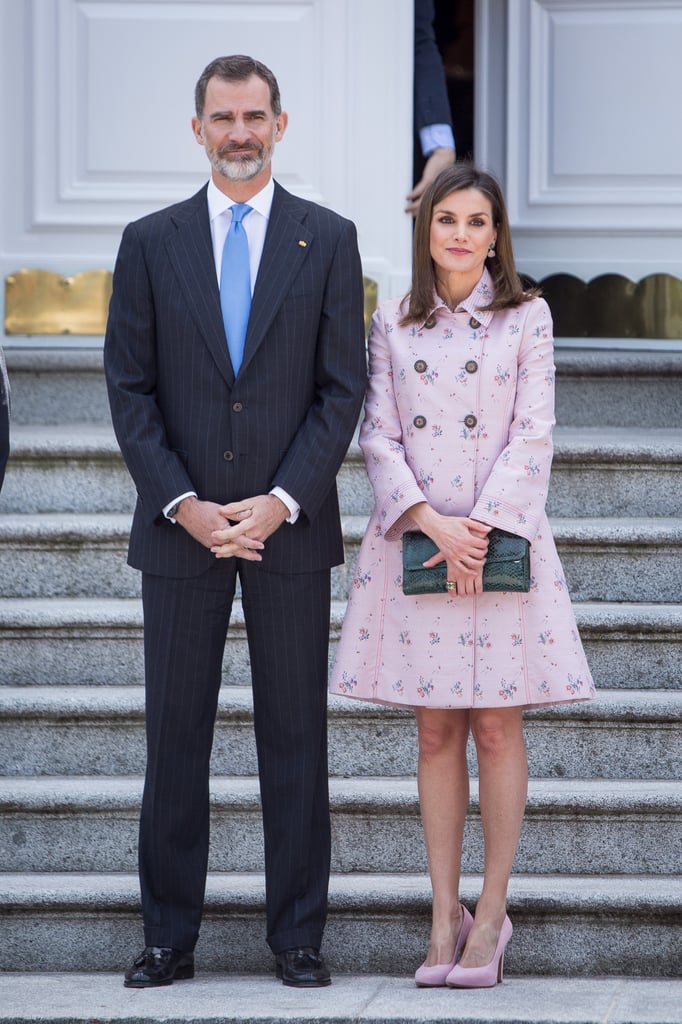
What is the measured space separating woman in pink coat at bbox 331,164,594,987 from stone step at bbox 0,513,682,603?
3.08 feet

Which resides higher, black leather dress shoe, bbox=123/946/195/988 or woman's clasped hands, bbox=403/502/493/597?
woman's clasped hands, bbox=403/502/493/597

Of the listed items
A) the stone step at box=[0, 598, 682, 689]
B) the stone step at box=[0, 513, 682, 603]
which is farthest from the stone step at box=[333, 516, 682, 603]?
the stone step at box=[0, 598, 682, 689]

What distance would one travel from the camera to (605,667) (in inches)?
144

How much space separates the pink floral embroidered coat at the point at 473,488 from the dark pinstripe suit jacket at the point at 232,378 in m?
0.12

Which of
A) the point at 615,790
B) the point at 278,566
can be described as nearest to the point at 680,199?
the point at 615,790

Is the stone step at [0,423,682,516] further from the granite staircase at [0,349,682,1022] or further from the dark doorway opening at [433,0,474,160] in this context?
the dark doorway opening at [433,0,474,160]

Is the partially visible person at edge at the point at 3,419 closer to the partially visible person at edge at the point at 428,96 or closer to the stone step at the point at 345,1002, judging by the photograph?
the stone step at the point at 345,1002

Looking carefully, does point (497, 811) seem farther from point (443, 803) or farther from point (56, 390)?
point (56, 390)

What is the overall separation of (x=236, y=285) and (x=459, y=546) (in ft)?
2.06

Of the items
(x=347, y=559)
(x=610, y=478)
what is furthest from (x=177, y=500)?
→ (x=610, y=478)

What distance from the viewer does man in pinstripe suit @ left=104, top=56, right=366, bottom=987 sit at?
9.33ft

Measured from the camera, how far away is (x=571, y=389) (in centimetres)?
456

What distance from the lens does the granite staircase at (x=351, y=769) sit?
3.14 m

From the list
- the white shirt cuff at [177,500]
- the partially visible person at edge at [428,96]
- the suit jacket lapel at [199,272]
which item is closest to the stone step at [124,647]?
the white shirt cuff at [177,500]
